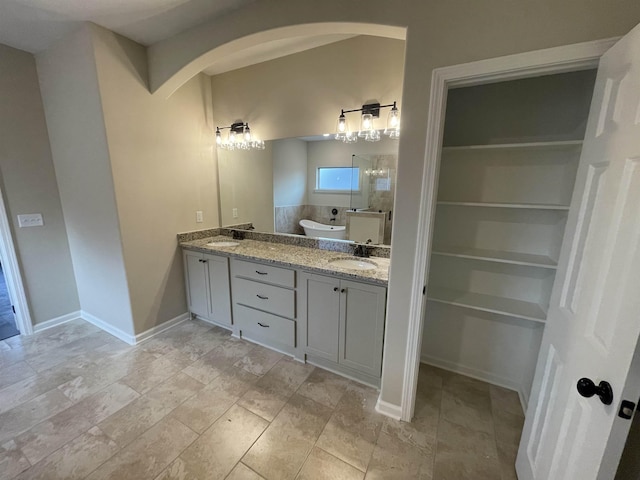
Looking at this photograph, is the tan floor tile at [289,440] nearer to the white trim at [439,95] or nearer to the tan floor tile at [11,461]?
the white trim at [439,95]

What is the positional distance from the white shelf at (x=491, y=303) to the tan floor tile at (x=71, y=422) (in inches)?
94.2

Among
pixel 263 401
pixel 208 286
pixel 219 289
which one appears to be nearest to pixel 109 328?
pixel 208 286

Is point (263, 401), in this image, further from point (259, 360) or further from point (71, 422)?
point (71, 422)

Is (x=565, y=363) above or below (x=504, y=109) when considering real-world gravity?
below

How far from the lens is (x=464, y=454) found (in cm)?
151

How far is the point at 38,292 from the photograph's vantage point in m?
2.67

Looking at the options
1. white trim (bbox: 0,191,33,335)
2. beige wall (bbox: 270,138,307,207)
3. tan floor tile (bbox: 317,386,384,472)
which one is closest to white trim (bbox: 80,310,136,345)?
white trim (bbox: 0,191,33,335)

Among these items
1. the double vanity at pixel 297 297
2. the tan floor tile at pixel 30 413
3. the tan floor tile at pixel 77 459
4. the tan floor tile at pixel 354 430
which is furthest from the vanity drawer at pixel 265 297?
the tan floor tile at pixel 30 413

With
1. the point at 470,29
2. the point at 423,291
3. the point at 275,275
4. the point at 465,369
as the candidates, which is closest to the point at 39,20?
the point at 275,275

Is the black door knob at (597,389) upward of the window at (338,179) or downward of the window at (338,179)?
downward

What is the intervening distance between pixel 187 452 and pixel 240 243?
1.81 meters

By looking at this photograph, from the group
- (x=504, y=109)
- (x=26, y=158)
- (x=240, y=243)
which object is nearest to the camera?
(x=504, y=109)

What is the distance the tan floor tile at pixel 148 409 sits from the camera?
162 cm

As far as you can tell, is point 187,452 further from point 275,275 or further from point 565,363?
point 565,363
